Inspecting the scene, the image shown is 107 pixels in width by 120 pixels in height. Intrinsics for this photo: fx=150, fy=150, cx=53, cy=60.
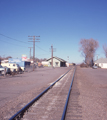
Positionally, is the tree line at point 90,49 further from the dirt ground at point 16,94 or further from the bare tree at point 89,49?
the dirt ground at point 16,94

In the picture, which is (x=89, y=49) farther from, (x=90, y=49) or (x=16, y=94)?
(x=16, y=94)

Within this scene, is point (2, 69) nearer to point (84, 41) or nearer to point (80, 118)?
point (80, 118)

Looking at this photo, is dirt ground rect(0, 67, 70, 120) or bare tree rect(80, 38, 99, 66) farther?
bare tree rect(80, 38, 99, 66)

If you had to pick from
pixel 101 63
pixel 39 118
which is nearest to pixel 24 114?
pixel 39 118

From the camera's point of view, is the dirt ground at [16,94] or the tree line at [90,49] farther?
the tree line at [90,49]

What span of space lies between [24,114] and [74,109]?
2.05 meters

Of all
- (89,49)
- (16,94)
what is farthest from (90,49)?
(16,94)

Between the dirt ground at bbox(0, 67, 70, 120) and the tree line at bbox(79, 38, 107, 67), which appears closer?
the dirt ground at bbox(0, 67, 70, 120)

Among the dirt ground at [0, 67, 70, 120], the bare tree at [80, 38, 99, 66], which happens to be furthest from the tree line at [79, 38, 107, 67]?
the dirt ground at [0, 67, 70, 120]

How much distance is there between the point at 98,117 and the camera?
5.29m

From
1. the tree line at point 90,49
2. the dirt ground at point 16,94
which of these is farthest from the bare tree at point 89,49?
the dirt ground at point 16,94

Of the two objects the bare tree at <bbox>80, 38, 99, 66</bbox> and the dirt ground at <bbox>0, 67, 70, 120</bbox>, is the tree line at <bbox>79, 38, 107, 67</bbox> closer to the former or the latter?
the bare tree at <bbox>80, 38, 99, 66</bbox>

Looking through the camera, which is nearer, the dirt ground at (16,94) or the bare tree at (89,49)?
the dirt ground at (16,94)

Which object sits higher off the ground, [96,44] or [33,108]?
[96,44]
